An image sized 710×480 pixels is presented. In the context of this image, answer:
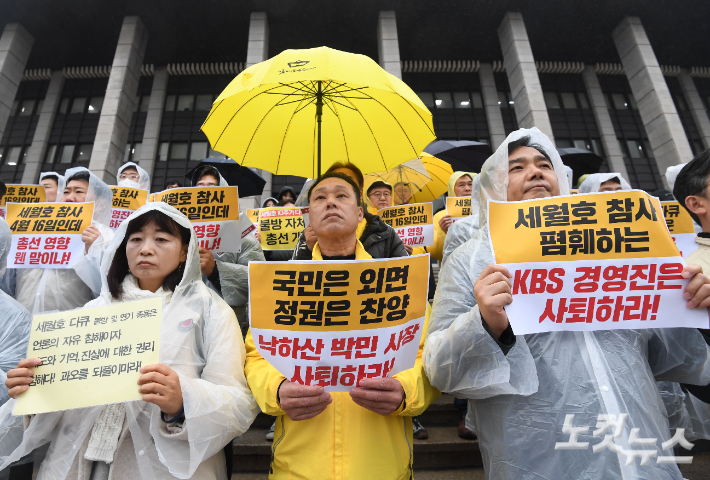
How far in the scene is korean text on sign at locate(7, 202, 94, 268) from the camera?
118 inches

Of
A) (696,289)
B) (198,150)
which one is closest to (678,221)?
(696,289)

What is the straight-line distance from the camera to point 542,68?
1889cm

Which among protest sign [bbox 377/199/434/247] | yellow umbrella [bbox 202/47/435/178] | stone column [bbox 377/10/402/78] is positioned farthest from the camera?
stone column [bbox 377/10/402/78]

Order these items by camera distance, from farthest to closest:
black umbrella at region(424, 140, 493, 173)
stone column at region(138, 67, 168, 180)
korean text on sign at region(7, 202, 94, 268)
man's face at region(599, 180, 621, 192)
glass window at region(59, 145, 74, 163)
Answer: glass window at region(59, 145, 74, 163)
stone column at region(138, 67, 168, 180)
black umbrella at region(424, 140, 493, 173)
man's face at region(599, 180, 621, 192)
korean text on sign at region(7, 202, 94, 268)

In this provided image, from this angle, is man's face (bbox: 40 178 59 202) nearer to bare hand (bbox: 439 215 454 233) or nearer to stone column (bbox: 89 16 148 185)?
bare hand (bbox: 439 215 454 233)

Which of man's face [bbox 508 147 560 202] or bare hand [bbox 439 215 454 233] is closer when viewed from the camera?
man's face [bbox 508 147 560 202]

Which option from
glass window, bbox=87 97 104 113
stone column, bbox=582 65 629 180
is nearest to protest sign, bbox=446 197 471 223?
stone column, bbox=582 65 629 180

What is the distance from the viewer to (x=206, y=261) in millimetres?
2865

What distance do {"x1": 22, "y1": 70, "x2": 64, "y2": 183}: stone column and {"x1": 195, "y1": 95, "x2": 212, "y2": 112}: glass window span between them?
7087mm

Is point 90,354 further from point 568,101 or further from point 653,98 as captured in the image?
point 568,101

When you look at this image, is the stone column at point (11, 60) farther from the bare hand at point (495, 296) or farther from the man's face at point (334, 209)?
the bare hand at point (495, 296)

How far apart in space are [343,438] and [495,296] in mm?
954

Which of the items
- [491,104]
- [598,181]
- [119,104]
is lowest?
[598,181]

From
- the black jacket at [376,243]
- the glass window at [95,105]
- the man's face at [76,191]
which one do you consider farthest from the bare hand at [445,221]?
the glass window at [95,105]
